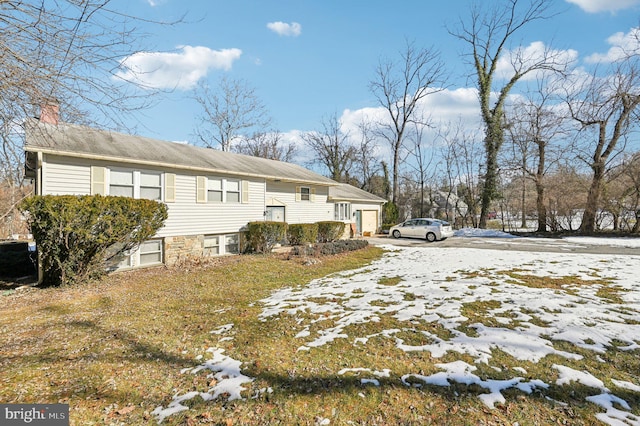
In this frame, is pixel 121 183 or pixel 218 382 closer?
pixel 218 382

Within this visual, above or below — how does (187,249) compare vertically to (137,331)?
above

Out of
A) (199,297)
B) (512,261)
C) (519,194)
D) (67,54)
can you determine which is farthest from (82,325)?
(519,194)

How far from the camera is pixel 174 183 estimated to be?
10047mm

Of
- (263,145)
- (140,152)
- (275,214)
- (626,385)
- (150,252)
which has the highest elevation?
(263,145)

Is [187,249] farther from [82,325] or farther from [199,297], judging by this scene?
[82,325]

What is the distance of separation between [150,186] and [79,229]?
3041 mm

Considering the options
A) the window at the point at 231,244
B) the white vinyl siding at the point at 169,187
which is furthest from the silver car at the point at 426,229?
the white vinyl siding at the point at 169,187

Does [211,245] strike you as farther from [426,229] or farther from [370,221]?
[370,221]

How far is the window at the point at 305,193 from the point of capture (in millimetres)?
15766

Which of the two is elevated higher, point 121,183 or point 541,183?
point 541,183

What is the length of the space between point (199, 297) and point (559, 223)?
2355cm

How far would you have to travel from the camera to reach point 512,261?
9242 mm

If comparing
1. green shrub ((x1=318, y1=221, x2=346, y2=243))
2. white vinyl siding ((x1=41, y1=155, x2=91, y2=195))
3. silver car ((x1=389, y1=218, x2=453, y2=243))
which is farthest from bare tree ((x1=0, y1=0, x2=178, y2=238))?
silver car ((x1=389, y1=218, x2=453, y2=243))

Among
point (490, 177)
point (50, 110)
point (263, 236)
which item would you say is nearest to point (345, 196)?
point (263, 236)
